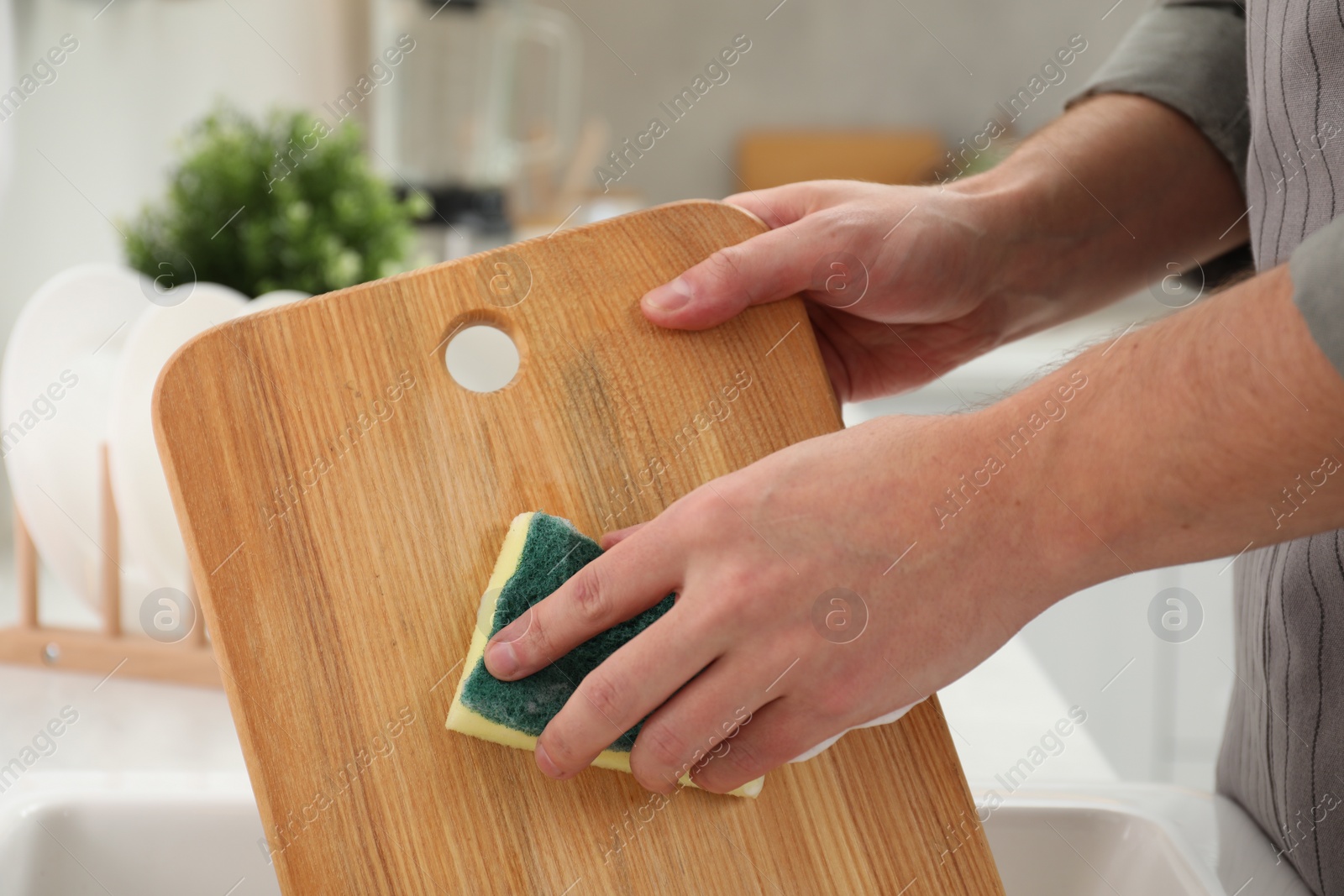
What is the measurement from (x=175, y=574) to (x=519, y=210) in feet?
7.34

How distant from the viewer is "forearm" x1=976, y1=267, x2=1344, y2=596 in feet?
1.01

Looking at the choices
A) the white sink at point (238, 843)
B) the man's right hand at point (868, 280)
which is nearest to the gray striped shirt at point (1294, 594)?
the white sink at point (238, 843)

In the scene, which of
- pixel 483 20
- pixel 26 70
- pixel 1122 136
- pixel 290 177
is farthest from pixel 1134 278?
pixel 483 20

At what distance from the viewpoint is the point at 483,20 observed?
7.64ft

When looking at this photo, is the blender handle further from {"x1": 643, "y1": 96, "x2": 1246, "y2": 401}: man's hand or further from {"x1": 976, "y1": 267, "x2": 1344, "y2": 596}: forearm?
{"x1": 976, "y1": 267, "x2": 1344, "y2": 596}: forearm

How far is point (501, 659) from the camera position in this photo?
41 cm

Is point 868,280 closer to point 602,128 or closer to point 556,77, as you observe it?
point 556,77

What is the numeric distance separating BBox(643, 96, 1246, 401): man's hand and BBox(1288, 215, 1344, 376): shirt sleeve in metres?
0.25
